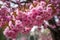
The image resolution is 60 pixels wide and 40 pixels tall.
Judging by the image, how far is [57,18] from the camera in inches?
A: 94.5

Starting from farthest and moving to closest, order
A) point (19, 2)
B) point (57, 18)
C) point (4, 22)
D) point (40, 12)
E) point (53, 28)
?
1. point (57, 18)
2. point (53, 28)
3. point (19, 2)
4. point (4, 22)
5. point (40, 12)

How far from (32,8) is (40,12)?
96 millimetres

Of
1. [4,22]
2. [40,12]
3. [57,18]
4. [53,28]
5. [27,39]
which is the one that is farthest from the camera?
[27,39]

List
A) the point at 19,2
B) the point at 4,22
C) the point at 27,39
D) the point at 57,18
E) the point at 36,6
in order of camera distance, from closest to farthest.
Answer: the point at 36,6 < the point at 4,22 < the point at 19,2 < the point at 57,18 < the point at 27,39

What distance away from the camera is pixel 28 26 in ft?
5.40

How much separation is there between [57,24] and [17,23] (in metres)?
0.91

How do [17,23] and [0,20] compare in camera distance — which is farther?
[0,20]

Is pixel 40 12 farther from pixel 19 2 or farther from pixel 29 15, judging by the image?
pixel 19 2

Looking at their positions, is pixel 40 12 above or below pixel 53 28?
above

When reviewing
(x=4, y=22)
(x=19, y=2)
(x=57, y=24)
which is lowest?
(x=57, y=24)

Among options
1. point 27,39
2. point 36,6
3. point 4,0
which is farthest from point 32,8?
point 27,39

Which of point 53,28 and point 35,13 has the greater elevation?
point 35,13

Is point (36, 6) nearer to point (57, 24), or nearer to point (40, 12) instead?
Answer: point (40, 12)

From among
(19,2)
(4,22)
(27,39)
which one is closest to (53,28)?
(19,2)
